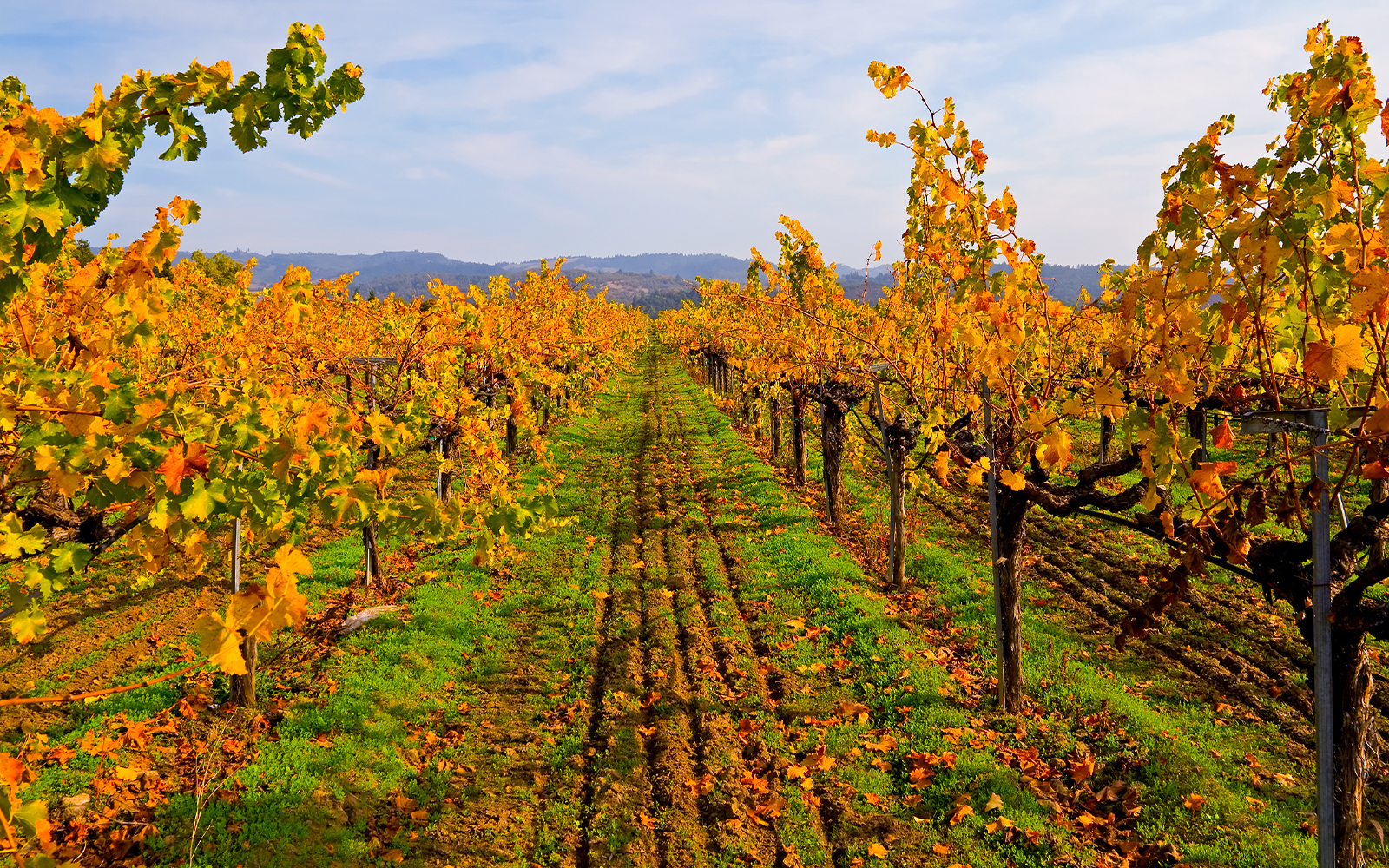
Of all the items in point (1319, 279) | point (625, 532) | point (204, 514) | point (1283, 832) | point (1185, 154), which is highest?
point (1185, 154)

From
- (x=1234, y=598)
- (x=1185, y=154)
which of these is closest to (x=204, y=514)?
(x=1185, y=154)

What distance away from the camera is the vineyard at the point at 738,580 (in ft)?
8.54

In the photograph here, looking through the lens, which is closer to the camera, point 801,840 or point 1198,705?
point 801,840

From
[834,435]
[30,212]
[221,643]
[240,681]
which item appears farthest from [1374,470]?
[834,435]

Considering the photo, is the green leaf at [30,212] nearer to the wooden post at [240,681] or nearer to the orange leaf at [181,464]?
the orange leaf at [181,464]

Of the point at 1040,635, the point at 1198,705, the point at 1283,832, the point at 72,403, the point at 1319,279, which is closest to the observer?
the point at 72,403

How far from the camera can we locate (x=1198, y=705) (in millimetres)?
7520

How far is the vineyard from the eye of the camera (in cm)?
260

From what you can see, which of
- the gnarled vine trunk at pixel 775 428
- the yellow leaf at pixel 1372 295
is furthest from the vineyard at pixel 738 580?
the gnarled vine trunk at pixel 775 428

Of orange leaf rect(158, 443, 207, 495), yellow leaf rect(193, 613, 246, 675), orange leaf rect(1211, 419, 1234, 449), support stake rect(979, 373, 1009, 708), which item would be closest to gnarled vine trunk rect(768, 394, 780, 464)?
support stake rect(979, 373, 1009, 708)

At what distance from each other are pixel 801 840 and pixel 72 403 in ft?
18.0

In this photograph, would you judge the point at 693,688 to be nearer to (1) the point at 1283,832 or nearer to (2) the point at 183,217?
(1) the point at 1283,832

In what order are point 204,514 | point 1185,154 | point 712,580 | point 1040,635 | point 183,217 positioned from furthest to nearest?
1. point 712,580
2. point 1040,635
3. point 1185,154
4. point 183,217
5. point 204,514

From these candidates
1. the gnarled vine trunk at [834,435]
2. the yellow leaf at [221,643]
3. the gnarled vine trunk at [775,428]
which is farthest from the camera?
the gnarled vine trunk at [775,428]
